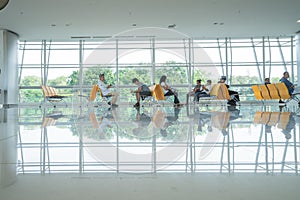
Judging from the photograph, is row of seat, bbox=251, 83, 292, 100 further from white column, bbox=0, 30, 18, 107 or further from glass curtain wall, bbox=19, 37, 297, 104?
white column, bbox=0, 30, 18, 107

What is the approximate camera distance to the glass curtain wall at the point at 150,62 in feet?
49.9

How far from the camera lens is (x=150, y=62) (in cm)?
1531

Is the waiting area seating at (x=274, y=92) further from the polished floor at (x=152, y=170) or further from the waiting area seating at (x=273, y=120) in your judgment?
the polished floor at (x=152, y=170)

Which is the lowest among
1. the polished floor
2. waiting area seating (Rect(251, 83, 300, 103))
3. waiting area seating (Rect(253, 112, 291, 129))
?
the polished floor

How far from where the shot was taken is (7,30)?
12961 mm

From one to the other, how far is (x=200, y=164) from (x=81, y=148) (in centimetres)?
75

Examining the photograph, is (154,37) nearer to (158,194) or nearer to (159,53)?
(159,53)

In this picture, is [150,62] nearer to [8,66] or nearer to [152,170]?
[8,66]
